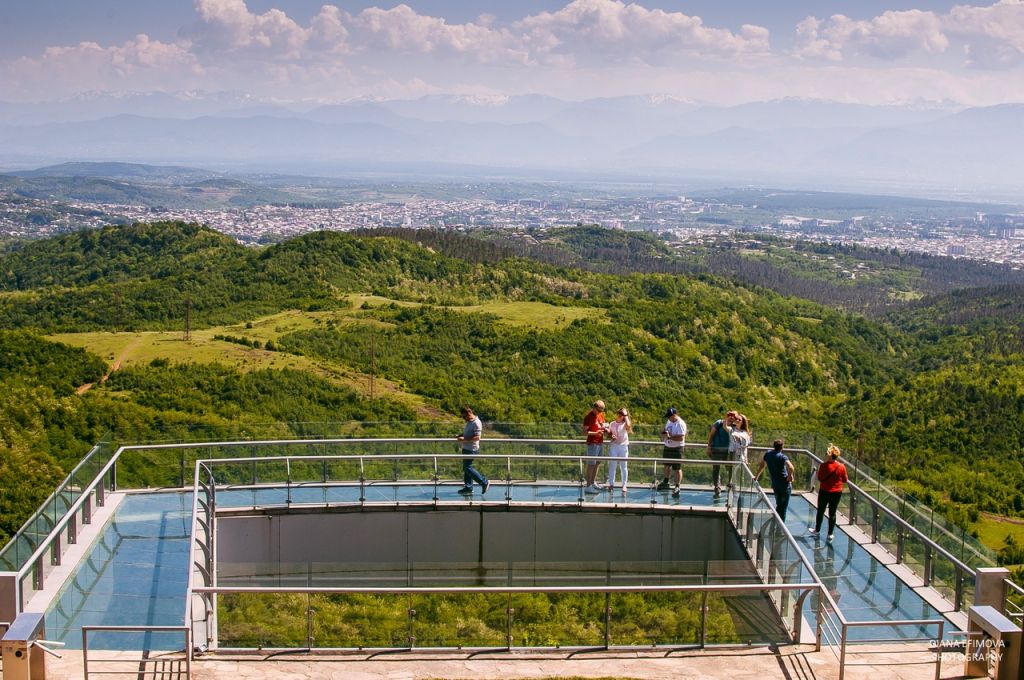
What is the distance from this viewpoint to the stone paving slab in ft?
35.6

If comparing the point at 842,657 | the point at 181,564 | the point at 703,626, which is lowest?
the point at 181,564

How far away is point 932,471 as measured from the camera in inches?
1811

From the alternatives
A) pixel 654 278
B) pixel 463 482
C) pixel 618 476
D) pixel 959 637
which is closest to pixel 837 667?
pixel 959 637

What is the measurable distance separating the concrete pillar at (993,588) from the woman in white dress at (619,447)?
7.40 m

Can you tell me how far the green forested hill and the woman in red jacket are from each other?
5335mm

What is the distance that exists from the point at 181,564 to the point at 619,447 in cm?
817

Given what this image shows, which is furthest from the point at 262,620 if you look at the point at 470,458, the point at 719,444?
the point at 719,444

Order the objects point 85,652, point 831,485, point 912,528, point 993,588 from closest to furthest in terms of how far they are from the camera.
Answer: point 85,652 < point 993,588 < point 912,528 < point 831,485

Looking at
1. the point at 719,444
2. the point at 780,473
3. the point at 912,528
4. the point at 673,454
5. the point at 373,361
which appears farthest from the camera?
the point at 373,361

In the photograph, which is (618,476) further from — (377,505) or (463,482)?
(377,505)

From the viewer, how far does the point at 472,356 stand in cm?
6062

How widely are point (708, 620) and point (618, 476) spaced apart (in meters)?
6.65

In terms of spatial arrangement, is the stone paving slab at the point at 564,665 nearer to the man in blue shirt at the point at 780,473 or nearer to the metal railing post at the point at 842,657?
the metal railing post at the point at 842,657

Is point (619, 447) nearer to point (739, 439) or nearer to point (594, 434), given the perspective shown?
point (594, 434)
